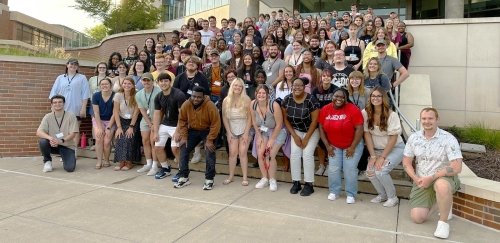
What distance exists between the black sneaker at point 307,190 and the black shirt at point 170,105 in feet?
8.13

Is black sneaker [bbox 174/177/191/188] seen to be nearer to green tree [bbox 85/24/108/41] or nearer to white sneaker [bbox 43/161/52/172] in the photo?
white sneaker [bbox 43/161/52/172]

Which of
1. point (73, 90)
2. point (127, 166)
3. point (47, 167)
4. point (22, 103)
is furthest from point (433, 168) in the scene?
point (22, 103)

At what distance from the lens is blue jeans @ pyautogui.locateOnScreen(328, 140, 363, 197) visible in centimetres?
536

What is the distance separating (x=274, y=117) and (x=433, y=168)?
2357 millimetres

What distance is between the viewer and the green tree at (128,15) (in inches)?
934

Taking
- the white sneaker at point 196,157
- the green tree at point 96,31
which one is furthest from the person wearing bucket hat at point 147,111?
the green tree at point 96,31

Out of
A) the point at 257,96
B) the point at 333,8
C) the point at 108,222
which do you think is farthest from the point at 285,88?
the point at 333,8

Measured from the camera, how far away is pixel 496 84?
8.62m

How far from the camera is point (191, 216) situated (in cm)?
472

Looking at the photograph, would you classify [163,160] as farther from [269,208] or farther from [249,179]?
[269,208]

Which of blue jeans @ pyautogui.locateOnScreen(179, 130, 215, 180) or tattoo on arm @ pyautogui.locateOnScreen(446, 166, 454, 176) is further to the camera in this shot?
blue jeans @ pyautogui.locateOnScreen(179, 130, 215, 180)

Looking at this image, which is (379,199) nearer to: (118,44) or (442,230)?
(442,230)

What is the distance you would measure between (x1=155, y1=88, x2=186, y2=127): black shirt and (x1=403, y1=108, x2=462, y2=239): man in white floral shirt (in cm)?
368

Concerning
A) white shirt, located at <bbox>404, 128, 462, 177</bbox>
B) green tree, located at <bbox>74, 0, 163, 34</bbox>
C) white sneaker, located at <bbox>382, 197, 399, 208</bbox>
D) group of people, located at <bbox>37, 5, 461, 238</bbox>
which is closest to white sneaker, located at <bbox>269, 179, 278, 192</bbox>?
group of people, located at <bbox>37, 5, 461, 238</bbox>
